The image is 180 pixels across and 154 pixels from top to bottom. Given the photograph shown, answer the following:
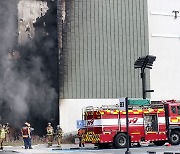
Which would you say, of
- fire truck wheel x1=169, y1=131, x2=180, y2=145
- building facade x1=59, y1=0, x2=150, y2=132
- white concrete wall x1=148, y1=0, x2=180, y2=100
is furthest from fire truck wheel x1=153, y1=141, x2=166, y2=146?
white concrete wall x1=148, y1=0, x2=180, y2=100

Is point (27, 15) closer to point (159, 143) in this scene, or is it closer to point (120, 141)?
point (120, 141)

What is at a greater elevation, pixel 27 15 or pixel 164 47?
pixel 27 15

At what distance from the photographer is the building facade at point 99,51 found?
101ft

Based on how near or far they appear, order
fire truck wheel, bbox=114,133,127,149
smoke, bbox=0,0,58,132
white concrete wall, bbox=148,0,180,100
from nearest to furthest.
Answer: fire truck wheel, bbox=114,133,127,149, smoke, bbox=0,0,58,132, white concrete wall, bbox=148,0,180,100

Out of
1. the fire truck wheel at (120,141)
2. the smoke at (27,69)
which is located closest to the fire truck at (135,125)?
the fire truck wheel at (120,141)

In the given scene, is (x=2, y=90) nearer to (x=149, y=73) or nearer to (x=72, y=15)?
(x=72, y=15)

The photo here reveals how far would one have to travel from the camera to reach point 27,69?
1175 inches

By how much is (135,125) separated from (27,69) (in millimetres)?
9836

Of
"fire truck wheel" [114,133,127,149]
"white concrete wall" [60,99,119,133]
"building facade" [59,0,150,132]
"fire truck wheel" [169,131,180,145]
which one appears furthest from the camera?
"building facade" [59,0,150,132]

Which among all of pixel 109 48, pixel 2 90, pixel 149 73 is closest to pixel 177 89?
pixel 149 73

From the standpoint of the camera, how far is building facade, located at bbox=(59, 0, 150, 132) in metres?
30.7

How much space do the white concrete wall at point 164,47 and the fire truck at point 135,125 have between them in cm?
909

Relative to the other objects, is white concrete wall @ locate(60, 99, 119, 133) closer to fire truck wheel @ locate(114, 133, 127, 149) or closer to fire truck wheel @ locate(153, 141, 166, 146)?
fire truck wheel @ locate(153, 141, 166, 146)

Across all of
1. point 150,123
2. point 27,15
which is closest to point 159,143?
point 150,123
